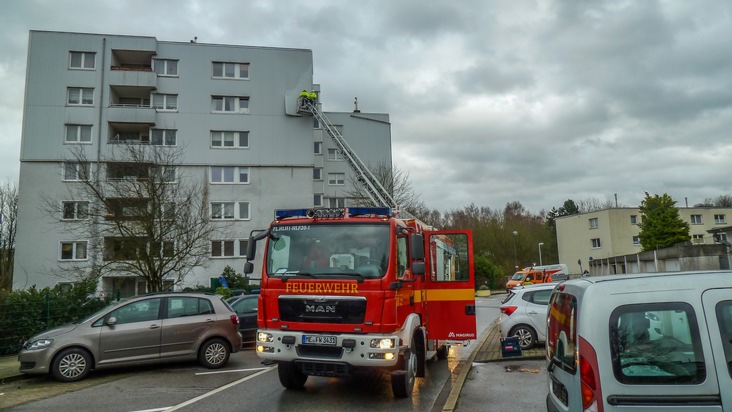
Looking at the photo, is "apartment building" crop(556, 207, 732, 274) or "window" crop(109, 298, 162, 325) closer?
"window" crop(109, 298, 162, 325)

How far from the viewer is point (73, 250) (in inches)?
1337

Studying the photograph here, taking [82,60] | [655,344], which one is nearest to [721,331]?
[655,344]

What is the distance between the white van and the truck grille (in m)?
3.53

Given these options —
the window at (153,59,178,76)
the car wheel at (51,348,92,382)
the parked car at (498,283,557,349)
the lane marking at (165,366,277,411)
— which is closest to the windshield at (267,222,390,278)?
the lane marking at (165,366,277,411)

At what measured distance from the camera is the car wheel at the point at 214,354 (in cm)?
1045

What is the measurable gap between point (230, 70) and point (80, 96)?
1028 cm

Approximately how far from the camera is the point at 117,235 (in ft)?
66.9

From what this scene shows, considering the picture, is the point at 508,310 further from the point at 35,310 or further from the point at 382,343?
the point at 35,310

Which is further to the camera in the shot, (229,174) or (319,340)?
(229,174)

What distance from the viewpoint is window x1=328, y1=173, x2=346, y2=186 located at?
47.0 metres

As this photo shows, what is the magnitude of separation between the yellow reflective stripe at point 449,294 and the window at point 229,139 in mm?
30099

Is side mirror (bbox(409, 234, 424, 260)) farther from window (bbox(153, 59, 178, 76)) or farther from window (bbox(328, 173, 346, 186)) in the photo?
window (bbox(328, 173, 346, 186))

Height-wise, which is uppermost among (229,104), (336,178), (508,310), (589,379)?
(229,104)

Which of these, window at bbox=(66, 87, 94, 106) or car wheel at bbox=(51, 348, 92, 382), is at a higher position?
window at bbox=(66, 87, 94, 106)
